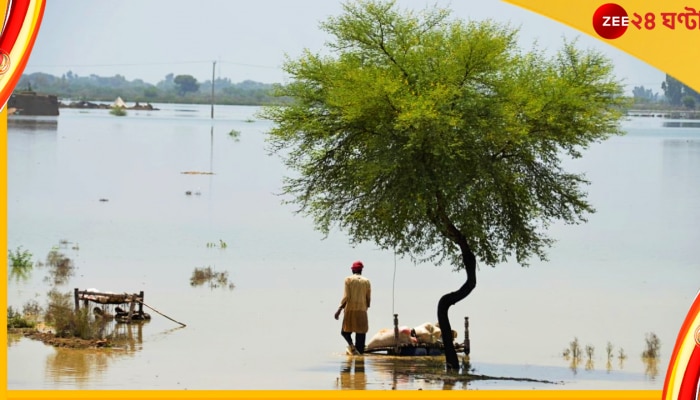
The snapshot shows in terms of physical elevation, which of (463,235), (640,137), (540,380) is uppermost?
(640,137)

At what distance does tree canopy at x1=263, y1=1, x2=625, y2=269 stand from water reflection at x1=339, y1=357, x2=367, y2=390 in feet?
6.08

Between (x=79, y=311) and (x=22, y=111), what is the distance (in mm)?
69560

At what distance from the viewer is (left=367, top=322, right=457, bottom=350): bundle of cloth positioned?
66.5ft

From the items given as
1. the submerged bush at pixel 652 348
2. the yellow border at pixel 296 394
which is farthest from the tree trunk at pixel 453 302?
the submerged bush at pixel 652 348

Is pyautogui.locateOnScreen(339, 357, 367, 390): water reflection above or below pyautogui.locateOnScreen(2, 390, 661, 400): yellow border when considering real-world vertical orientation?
below

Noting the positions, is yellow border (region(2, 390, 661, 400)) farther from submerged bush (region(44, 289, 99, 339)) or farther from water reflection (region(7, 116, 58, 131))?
water reflection (region(7, 116, 58, 131))

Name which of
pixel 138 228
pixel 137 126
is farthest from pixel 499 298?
pixel 137 126

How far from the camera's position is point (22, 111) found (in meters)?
87.6

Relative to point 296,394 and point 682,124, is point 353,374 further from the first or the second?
point 682,124

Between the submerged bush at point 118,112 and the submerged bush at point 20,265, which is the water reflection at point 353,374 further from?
the submerged bush at point 118,112

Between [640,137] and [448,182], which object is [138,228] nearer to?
[448,182]

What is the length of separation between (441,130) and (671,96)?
32244 millimetres

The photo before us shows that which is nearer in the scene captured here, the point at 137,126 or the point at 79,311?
the point at 79,311

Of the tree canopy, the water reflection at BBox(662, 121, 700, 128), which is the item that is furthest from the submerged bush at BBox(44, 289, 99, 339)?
the water reflection at BBox(662, 121, 700, 128)
